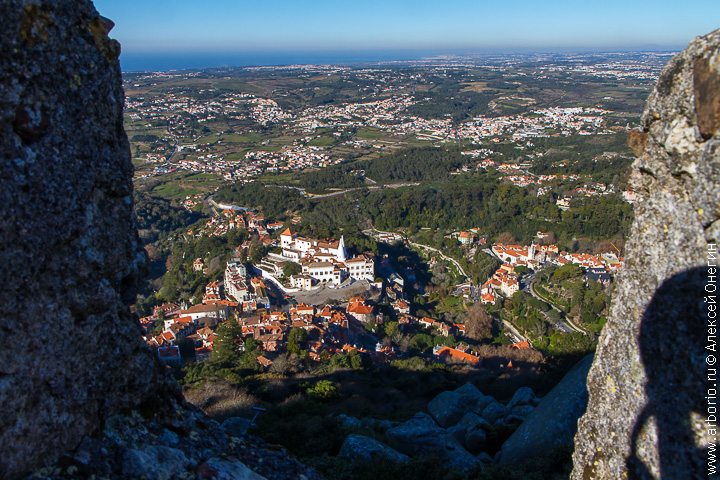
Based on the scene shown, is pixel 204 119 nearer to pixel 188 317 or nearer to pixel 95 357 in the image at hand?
pixel 188 317

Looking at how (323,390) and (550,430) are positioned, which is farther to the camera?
(323,390)

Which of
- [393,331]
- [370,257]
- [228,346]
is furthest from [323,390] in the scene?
[370,257]

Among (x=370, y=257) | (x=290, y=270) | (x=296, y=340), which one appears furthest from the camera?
(x=370, y=257)

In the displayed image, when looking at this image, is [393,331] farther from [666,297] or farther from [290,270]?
[666,297]

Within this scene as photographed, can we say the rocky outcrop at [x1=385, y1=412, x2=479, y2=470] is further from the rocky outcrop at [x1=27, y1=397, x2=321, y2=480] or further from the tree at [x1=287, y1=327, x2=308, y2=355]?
the tree at [x1=287, y1=327, x2=308, y2=355]

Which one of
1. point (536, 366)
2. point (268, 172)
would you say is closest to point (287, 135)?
point (268, 172)

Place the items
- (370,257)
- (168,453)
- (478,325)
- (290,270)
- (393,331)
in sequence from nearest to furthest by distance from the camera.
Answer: (168,453) < (393,331) < (478,325) < (290,270) < (370,257)
